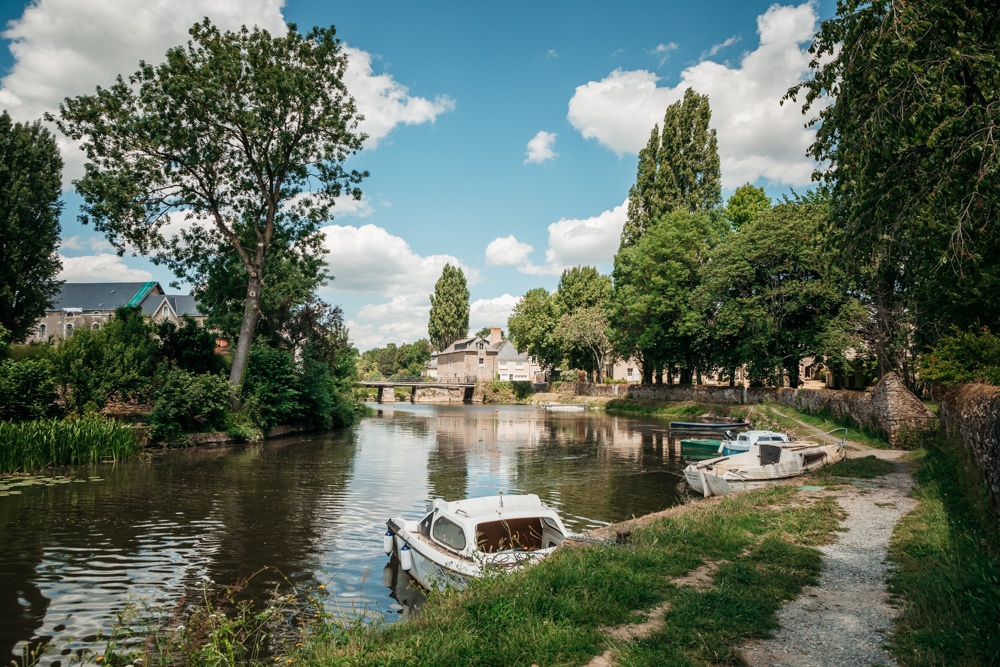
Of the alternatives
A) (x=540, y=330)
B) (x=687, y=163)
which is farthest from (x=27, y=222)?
(x=540, y=330)

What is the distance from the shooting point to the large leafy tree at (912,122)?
32.1 ft

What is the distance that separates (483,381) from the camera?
94375 mm

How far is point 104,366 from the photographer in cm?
2622

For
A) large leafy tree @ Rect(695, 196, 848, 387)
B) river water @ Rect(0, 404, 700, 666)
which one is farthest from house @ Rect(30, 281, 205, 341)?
large leafy tree @ Rect(695, 196, 848, 387)

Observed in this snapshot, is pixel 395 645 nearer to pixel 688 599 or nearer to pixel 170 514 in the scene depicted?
pixel 688 599

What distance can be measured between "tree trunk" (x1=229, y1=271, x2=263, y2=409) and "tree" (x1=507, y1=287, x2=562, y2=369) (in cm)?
4954

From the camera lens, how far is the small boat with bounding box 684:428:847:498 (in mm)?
18031

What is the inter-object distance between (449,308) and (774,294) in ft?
228

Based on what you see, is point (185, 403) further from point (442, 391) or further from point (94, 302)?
point (442, 391)

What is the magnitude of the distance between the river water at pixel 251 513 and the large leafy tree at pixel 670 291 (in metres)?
20.7

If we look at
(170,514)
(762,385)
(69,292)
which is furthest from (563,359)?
(170,514)

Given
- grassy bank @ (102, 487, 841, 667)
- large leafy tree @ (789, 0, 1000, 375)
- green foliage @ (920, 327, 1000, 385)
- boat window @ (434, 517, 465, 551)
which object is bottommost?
boat window @ (434, 517, 465, 551)

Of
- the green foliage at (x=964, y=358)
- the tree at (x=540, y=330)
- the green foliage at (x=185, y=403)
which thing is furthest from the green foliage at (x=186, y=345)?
the tree at (x=540, y=330)

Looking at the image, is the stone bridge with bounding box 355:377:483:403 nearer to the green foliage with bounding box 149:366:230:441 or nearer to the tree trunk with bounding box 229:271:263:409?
the tree trunk with bounding box 229:271:263:409
